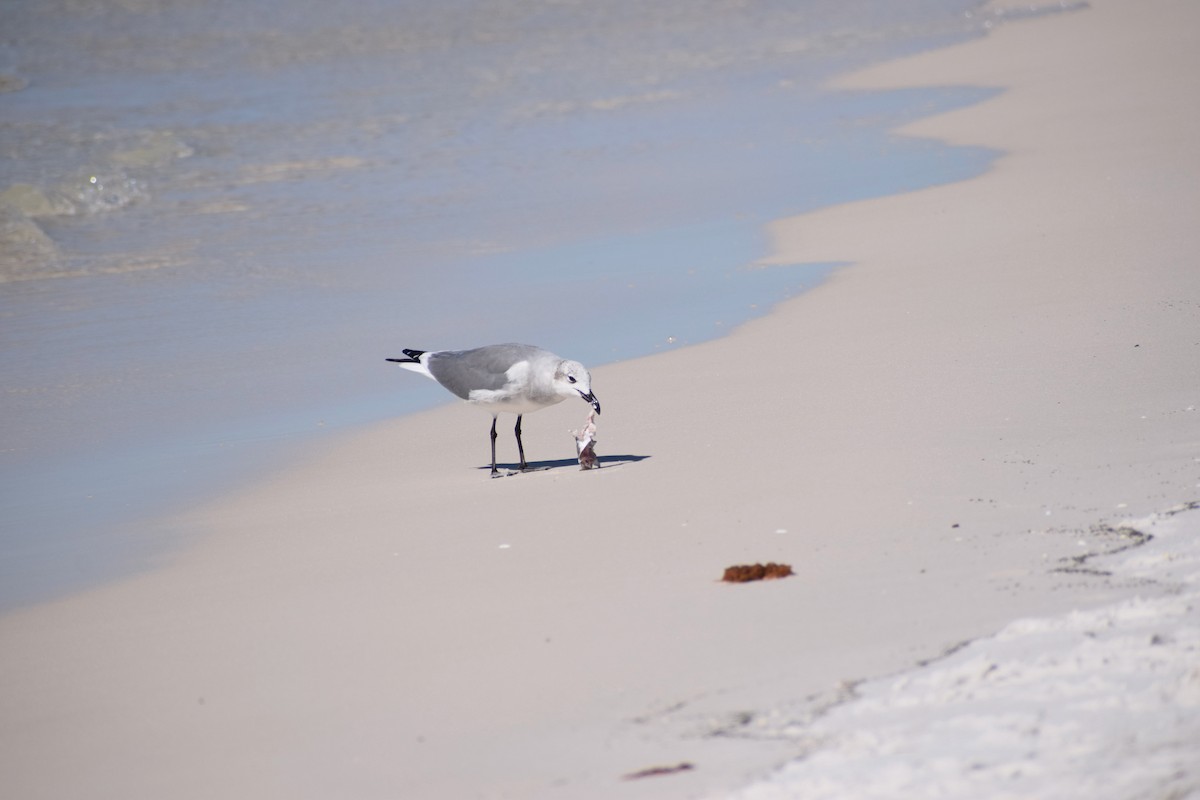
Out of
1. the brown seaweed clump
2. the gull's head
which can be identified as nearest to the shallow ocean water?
the gull's head

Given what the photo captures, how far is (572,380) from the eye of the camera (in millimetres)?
7289

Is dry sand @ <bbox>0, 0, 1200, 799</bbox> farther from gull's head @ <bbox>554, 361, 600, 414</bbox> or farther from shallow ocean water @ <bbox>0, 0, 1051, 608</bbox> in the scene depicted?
shallow ocean water @ <bbox>0, 0, 1051, 608</bbox>

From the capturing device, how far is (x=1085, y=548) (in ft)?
16.8

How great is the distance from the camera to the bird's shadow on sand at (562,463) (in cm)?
726

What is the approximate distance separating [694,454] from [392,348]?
3.44 metres

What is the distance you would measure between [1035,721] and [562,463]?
A: 4.22 metres

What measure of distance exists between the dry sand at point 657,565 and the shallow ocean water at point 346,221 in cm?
67

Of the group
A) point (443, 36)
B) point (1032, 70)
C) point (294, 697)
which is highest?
point (443, 36)

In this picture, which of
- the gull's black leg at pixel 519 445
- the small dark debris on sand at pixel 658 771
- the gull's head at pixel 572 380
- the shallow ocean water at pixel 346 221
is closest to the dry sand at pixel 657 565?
the small dark debris on sand at pixel 658 771

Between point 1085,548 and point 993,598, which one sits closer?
point 993,598

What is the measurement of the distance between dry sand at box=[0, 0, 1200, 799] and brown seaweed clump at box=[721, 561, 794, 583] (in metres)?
0.06

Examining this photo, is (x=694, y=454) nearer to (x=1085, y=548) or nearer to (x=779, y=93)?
(x=1085, y=548)

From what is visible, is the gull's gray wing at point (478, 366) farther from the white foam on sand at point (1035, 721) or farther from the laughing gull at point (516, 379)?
the white foam on sand at point (1035, 721)

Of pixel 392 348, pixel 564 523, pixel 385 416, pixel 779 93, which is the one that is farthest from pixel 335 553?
pixel 779 93
